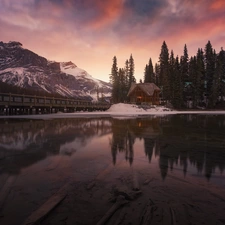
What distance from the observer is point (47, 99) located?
3559cm

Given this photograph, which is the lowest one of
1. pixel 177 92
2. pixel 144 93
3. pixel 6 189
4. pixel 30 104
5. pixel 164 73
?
pixel 6 189

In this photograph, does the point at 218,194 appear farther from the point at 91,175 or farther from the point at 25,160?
the point at 25,160

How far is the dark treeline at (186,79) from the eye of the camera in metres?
61.7

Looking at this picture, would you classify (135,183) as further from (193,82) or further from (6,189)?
(193,82)

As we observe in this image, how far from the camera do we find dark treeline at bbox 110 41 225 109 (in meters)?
61.7

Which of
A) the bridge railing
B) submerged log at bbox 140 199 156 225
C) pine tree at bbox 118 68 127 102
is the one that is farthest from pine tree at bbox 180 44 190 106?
submerged log at bbox 140 199 156 225

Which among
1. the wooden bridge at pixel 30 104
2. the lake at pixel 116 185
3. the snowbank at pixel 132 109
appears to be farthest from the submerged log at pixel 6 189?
the snowbank at pixel 132 109

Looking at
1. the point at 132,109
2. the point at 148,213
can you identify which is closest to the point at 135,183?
the point at 148,213

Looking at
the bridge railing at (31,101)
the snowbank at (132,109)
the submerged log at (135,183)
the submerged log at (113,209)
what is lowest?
the submerged log at (135,183)

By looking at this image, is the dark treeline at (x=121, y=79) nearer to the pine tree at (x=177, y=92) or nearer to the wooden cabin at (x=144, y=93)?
the wooden cabin at (x=144, y=93)

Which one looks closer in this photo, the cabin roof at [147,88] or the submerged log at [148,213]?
the submerged log at [148,213]

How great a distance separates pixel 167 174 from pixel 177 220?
195 cm

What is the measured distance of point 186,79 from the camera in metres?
70.1

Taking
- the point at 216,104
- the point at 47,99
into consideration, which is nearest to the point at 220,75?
the point at 216,104
